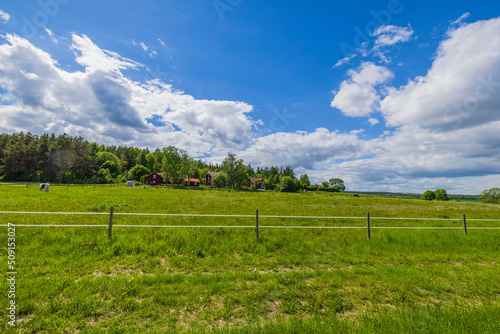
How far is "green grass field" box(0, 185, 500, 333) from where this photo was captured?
4676mm

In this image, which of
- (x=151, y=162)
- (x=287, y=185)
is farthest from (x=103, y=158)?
(x=287, y=185)

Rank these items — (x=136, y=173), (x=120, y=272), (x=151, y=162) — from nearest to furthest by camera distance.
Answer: (x=120, y=272)
(x=136, y=173)
(x=151, y=162)

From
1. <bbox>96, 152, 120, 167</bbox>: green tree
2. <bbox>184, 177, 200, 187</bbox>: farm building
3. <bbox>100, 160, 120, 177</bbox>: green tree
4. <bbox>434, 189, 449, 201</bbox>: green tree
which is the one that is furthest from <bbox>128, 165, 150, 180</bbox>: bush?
<bbox>434, 189, 449, 201</bbox>: green tree

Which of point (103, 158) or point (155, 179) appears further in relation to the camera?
point (155, 179)

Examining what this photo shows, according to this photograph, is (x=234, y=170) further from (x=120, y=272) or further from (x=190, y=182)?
(x=120, y=272)

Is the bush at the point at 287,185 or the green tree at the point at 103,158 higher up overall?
the green tree at the point at 103,158

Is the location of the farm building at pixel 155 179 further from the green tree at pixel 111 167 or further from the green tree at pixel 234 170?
the green tree at pixel 234 170

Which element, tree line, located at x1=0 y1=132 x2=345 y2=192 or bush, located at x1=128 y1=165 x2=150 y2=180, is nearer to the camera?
tree line, located at x1=0 y1=132 x2=345 y2=192

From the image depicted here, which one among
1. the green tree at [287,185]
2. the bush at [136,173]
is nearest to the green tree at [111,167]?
the bush at [136,173]

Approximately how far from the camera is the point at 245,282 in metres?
6.57

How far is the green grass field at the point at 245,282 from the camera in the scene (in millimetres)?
4676

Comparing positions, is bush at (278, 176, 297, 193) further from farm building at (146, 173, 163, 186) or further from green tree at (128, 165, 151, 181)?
green tree at (128, 165, 151, 181)

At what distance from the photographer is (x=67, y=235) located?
9664mm

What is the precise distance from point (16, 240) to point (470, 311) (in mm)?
16283
